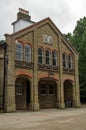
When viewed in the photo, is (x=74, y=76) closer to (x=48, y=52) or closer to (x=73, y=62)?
(x=73, y=62)

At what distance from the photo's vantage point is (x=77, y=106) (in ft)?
109

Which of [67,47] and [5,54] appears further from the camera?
[67,47]

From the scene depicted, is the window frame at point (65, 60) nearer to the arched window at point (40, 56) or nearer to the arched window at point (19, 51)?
the arched window at point (40, 56)

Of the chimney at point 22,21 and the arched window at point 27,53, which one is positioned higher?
the chimney at point 22,21

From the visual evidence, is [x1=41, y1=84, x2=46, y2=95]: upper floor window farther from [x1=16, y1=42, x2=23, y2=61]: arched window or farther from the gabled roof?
the gabled roof

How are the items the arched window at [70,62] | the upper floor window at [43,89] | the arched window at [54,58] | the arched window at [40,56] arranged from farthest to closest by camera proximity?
the arched window at [70,62] → the upper floor window at [43,89] → the arched window at [54,58] → the arched window at [40,56]

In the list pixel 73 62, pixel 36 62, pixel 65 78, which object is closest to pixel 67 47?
pixel 73 62

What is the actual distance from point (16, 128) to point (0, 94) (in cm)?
1281

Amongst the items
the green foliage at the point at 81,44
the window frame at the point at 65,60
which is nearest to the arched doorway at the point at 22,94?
the window frame at the point at 65,60

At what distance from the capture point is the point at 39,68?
97.4 feet

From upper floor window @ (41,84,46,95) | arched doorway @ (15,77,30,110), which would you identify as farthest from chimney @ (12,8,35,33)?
upper floor window @ (41,84,46,95)

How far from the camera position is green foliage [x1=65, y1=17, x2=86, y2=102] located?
136 feet

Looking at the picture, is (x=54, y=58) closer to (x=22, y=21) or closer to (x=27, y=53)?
(x=27, y=53)

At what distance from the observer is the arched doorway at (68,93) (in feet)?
111
